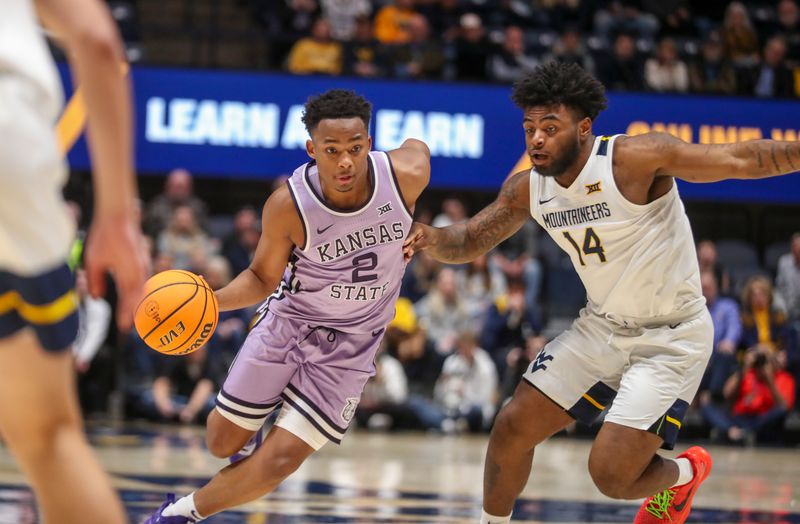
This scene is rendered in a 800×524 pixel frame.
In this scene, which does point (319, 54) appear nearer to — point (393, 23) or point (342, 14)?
point (342, 14)

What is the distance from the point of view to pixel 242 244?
11.4 metres

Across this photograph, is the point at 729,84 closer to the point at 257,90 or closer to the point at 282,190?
the point at 257,90

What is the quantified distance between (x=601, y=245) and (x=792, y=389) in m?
7.08

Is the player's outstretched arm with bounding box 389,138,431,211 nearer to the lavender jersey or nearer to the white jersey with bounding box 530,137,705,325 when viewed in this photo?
the lavender jersey

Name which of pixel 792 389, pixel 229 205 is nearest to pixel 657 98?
pixel 792 389

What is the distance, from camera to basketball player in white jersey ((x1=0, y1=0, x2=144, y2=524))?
2.31 metres

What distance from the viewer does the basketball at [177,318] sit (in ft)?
15.6

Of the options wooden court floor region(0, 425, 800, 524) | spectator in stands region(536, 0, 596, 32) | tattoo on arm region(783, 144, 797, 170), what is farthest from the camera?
spectator in stands region(536, 0, 596, 32)

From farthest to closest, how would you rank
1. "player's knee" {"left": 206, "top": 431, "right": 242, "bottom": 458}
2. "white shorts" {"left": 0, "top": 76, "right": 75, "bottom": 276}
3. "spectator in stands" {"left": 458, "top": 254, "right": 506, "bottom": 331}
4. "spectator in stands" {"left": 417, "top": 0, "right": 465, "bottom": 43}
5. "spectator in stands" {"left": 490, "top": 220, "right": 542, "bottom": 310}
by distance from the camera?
1. "spectator in stands" {"left": 417, "top": 0, "right": 465, "bottom": 43}
2. "spectator in stands" {"left": 490, "top": 220, "right": 542, "bottom": 310}
3. "spectator in stands" {"left": 458, "top": 254, "right": 506, "bottom": 331}
4. "player's knee" {"left": 206, "top": 431, "right": 242, "bottom": 458}
5. "white shorts" {"left": 0, "top": 76, "right": 75, "bottom": 276}

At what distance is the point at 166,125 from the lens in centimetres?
1232

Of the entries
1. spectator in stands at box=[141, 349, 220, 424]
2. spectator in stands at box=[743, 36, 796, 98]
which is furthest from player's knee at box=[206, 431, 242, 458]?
spectator in stands at box=[743, 36, 796, 98]

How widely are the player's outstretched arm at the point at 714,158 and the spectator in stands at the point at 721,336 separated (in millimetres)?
6662

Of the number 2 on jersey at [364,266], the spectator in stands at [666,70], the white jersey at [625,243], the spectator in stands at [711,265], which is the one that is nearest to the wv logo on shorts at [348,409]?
the number 2 on jersey at [364,266]

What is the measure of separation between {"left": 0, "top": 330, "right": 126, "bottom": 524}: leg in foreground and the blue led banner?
997cm
